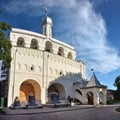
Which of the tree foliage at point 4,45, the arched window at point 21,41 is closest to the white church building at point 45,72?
the arched window at point 21,41

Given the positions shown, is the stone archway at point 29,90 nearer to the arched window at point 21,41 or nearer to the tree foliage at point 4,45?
the arched window at point 21,41

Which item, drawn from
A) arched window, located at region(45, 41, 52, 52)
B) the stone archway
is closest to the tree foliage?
the stone archway

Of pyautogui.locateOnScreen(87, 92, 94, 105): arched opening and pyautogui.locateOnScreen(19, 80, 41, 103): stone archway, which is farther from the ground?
pyautogui.locateOnScreen(19, 80, 41, 103): stone archway

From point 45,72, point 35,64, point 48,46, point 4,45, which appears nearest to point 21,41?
point 48,46

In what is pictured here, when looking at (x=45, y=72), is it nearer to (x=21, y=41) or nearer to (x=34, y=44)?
(x=34, y=44)

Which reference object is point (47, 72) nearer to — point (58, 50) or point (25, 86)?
point (25, 86)

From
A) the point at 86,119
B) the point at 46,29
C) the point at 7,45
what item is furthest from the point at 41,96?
the point at 86,119

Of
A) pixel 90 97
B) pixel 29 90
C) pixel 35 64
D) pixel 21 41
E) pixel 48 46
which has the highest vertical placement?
pixel 21 41

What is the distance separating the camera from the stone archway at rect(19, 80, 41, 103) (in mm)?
38031

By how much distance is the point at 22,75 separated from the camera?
35750 millimetres

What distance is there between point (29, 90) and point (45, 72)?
460 cm

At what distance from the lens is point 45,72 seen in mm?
38781

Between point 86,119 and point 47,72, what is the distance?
85.8 ft

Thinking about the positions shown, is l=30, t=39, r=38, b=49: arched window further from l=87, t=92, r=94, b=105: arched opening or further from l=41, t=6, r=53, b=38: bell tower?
l=87, t=92, r=94, b=105: arched opening
